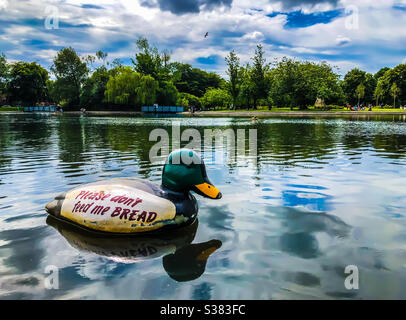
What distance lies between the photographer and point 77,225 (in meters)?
5.34

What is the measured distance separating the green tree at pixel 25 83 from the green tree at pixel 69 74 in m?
15.7

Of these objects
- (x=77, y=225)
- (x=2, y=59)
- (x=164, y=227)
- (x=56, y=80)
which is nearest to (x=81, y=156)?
(x=77, y=225)

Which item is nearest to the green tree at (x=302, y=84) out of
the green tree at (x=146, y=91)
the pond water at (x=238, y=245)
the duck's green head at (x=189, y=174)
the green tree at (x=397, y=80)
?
the green tree at (x=397, y=80)

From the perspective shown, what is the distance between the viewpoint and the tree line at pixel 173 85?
6481cm

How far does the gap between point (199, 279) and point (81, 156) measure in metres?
9.88

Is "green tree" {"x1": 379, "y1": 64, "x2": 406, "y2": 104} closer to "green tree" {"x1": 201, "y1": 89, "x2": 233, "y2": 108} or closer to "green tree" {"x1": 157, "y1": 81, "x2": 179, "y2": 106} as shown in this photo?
"green tree" {"x1": 201, "y1": 89, "x2": 233, "y2": 108}

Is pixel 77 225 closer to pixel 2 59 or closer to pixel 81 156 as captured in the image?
pixel 81 156

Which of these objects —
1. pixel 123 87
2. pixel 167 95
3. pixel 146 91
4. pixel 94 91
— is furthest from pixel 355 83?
pixel 94 91

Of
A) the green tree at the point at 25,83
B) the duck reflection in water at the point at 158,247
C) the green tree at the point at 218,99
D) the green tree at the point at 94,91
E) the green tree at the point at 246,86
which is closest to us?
the duck reflection in water at the point at 158,247

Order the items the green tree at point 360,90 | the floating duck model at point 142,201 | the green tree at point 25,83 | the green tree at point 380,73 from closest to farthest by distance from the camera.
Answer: the floating duck model at point 142,201 < the green tree at point 360,90 < the green tree at point 25,83 < the green tree at point 380,73

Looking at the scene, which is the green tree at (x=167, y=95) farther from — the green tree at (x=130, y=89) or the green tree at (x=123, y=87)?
the green tree at (x=123, y=87)

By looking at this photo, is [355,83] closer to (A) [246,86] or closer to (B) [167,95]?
(A) [246,86]

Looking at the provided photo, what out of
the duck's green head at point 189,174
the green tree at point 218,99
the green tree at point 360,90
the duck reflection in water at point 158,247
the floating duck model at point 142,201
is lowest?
the duck reflection in water at point 158,247

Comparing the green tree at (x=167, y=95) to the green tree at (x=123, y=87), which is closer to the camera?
the green tree at (x=123, y=87)
